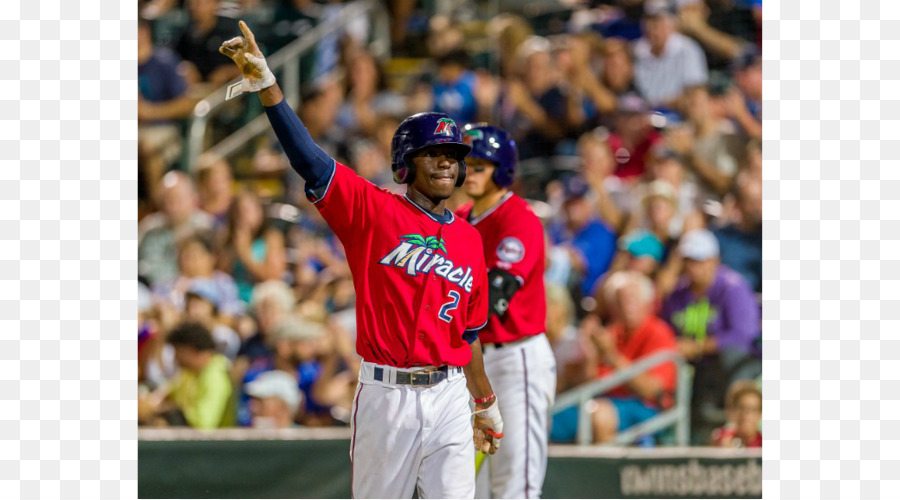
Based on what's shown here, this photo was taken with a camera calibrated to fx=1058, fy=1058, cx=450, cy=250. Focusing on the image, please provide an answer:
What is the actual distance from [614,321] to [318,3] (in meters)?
4.71

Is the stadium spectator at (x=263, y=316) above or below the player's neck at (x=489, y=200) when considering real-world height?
below

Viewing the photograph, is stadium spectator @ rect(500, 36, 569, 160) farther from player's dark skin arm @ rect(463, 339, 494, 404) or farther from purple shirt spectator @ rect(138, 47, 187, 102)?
player's dark skin arm @ rect(463, 339, 494, 404)

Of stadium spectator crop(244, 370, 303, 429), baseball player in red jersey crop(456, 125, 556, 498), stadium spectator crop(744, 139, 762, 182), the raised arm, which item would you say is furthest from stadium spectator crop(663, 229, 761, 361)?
the raised arm

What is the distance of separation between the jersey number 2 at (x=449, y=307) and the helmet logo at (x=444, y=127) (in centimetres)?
63

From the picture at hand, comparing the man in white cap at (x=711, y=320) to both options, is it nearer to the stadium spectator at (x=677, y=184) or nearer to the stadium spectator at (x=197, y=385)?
the stadium spectator at (x=677, y=184)

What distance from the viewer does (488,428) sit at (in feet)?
14.7

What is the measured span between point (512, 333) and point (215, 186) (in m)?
5.20

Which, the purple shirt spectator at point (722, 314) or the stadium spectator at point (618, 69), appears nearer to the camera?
the purple shirt spectator at point (722, 314)

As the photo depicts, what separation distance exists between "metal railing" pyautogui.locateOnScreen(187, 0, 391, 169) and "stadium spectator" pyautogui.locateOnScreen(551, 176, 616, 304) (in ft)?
9.61

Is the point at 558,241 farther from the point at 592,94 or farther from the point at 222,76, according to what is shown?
the point at 222,76

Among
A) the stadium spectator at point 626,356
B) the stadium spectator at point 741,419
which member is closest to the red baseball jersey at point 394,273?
the stadium spectator at point 626,356

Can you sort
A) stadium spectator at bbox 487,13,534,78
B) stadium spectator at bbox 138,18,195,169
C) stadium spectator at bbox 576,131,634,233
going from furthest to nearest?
stadium spectator at bbox 487,13,534,78 → stadium spectator at bbox 138,18,195,169 → stadium spectator at bbox 576,131,634,233

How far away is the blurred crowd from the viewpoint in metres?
8.62

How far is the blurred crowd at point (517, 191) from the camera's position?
8.62 meters
